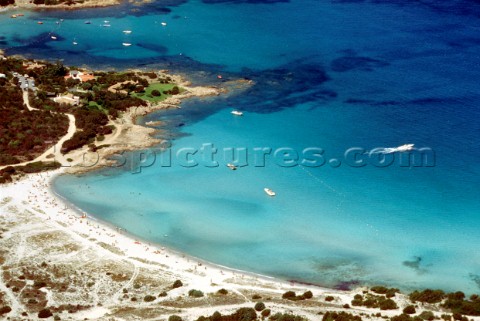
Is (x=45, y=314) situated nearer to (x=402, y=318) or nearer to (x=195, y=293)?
(x=195, y=293)

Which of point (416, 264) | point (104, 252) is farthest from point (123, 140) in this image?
point (416, 264)

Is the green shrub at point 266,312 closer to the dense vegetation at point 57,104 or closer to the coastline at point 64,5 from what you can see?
the dense vegetation at point 57,104

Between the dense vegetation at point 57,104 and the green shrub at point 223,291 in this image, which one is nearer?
the green shrub at point 223,291

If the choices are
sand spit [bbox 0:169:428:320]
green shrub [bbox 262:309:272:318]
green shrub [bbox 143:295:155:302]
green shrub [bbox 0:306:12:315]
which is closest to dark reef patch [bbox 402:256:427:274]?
sand spit [bbox 0:169:428:320]

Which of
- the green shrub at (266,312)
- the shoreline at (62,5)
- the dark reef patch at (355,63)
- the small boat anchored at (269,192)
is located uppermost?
the shoreline at (62,5)

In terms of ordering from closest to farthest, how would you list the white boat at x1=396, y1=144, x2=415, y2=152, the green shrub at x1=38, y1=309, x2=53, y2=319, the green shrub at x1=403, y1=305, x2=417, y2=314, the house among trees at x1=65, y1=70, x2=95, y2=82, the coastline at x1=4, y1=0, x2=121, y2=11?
1. the green shrub at x1=38, y1=309, x2=53, y2=319
2. the green shrub at x1=403, y1=305, x2=417, y2=314
3. the white boat at x1=396, y1=144, x2=415, y2=152
4. the house among trees at x1=65, y1=70, x2=95, y2=82
5. the coastline at x1=4, y1=0, x2=121, y2=11

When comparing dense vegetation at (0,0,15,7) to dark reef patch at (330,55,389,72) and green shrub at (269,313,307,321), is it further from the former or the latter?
green shrub at (269,313,307,321)

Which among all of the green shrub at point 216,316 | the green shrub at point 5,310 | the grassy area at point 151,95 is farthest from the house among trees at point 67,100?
the green shrub at point 216,316

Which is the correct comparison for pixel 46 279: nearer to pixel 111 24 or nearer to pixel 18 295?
pixel 18 295

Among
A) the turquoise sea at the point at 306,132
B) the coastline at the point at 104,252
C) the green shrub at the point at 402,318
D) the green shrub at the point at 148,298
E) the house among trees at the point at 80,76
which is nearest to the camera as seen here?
the green shrub at the point at 402,318
